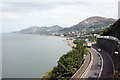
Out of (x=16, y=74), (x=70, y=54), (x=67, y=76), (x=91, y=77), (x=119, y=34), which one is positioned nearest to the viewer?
(x=91, y=77)

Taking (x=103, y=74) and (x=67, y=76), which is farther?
(x=67, y=76)

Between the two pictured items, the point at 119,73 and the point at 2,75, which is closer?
the point at 119,73

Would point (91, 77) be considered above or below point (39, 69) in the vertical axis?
above

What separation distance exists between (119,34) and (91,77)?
24.5 metres

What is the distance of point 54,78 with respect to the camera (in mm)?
32281

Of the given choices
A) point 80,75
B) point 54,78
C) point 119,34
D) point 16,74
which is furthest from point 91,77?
point 16,74

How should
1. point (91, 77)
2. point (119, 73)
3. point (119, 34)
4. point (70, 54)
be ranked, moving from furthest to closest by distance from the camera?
point (119, 34) < point (70, 54) < point (91, 77) < point (119, 73)

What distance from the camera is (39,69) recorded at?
53688 millimetres

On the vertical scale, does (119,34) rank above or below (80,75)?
above

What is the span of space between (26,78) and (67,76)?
16876 millimetres

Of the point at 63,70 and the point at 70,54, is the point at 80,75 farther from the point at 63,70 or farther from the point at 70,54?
the point at 70,54

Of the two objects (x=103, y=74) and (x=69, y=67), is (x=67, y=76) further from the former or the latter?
(x=103, y=74)

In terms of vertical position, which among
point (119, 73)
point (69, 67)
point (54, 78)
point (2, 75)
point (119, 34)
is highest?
point (119, 34)

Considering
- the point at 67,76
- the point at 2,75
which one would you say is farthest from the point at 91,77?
the point at 2,75
